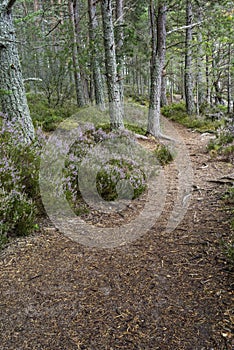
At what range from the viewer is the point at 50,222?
3967 mm

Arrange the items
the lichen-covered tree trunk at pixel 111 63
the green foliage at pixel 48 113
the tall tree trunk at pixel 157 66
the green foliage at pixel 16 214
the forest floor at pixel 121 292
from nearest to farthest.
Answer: the forest floor at pixel 121 292 < the green foliage at pixel 16 214 < the lichen-covered tree trunk at pixel 111 63 < the tall tree trunk at pixel 157 66 < the green foliage at pixel 48 113

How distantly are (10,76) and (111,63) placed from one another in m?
3.14

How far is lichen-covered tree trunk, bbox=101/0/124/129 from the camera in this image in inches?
280

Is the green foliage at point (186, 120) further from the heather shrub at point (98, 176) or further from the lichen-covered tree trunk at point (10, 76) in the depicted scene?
the lichen-covered tree trunk at point (10, 76)

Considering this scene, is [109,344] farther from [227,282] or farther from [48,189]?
[48,189]

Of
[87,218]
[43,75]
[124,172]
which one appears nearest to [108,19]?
[124,172]

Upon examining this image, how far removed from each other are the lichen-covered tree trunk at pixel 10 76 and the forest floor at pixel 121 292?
2.49 meters

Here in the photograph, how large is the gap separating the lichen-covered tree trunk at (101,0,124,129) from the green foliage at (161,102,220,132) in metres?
5.49

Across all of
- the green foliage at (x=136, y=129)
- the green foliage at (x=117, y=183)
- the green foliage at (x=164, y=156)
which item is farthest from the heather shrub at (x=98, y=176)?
the green foliage at (x=136, y=129)

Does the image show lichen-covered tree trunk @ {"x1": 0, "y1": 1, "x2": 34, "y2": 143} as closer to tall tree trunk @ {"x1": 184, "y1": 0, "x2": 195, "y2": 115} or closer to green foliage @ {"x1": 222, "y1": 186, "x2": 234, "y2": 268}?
green foliage @ {"x1": 222, "y1": 186, "x2": 234, "y2": 268}

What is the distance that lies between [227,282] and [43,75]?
1263cm

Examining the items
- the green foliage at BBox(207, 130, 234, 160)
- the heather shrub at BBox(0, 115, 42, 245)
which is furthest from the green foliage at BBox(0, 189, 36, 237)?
the green foliage at BBox(207, 130, 234, 160)

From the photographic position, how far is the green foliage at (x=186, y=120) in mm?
12384

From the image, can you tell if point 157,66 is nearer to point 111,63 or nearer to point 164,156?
point 111,63
